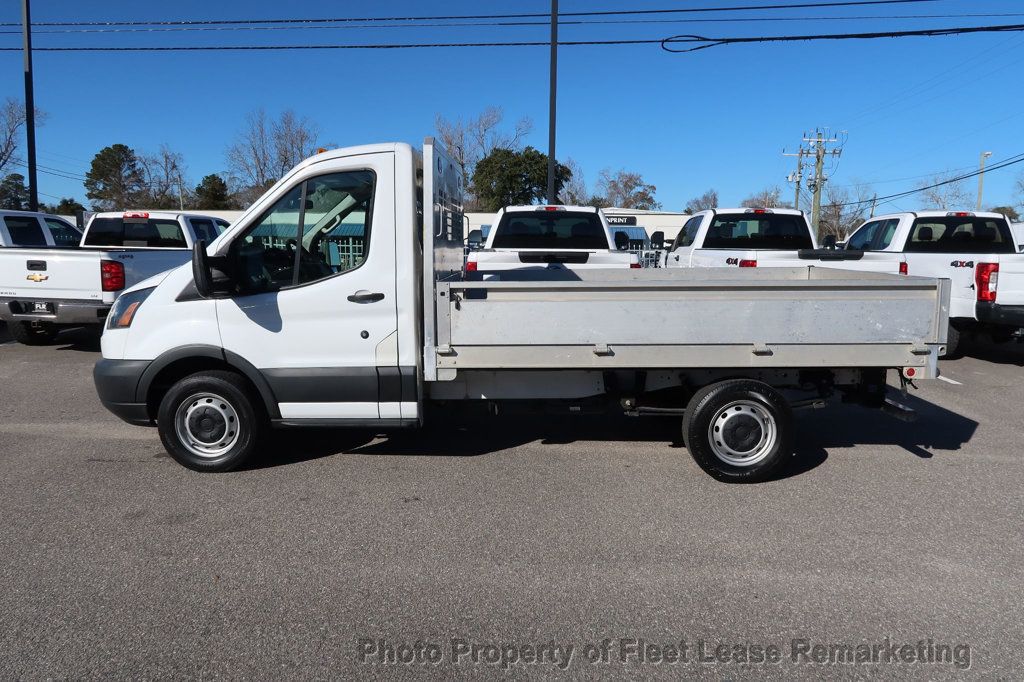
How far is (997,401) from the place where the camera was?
316 inches

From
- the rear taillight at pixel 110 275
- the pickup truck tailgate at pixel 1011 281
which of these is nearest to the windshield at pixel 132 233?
the rear taillight at pixel 110 275

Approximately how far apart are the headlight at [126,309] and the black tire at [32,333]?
699cm

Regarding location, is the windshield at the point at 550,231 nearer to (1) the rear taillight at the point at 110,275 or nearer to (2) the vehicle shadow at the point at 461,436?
(2) the vehicle shadow at the point at 461,436

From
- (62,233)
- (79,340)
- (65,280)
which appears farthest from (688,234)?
(62,233)

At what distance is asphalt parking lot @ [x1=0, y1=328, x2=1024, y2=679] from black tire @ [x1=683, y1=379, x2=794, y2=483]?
169 mm

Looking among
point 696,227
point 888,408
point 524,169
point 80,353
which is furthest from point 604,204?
point 888,408

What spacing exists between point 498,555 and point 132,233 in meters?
10.9

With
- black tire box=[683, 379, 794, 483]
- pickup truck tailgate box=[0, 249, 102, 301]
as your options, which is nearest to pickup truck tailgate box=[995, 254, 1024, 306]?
black tire box=[683, 379, 794, 483]

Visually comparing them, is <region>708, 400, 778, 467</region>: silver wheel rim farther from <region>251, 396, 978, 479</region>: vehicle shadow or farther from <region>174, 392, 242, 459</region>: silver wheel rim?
<region>174, 392, 242, 459</region>: silver wheel rim

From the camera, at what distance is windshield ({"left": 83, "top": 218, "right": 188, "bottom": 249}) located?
12531 millimetres

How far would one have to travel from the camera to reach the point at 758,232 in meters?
11.8

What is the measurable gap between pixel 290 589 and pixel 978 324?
383 inches

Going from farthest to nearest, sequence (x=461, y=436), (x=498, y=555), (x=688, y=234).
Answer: (x=688, y=234), (x=461, y=436), (x=498, y=555)

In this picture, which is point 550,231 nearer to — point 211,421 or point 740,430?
point 740,430
